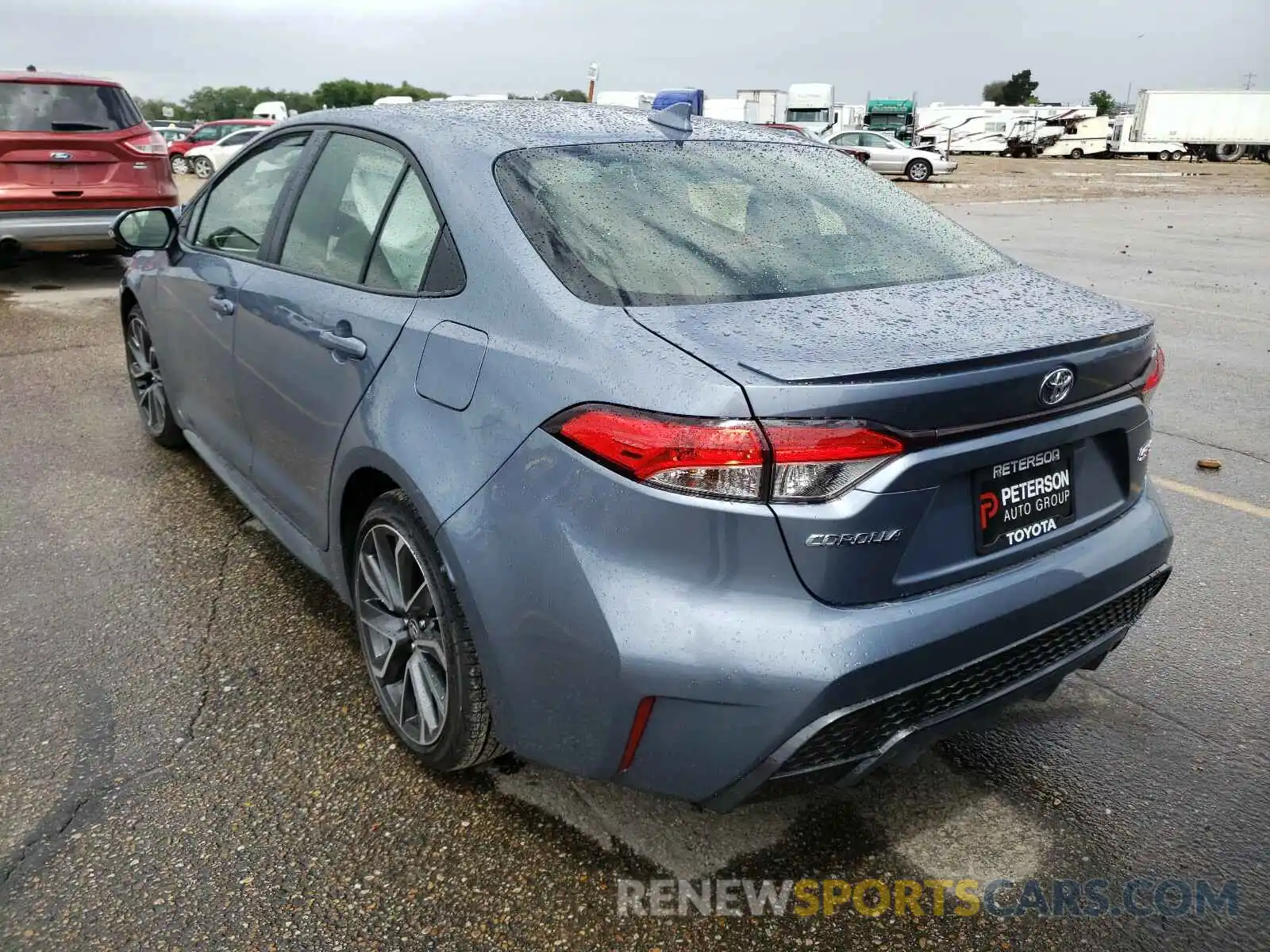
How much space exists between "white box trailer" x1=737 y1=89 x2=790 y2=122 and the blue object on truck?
138ft

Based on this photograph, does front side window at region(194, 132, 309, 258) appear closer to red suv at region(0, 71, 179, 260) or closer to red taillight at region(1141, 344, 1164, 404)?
red taillight at region(1141, 344, 1164, 404)

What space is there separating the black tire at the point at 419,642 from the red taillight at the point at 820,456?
2.78 ft

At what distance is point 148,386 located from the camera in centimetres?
512

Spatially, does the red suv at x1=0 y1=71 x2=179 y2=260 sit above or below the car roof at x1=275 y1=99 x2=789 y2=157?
below

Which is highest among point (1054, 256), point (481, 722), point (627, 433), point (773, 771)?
point (627, 433)

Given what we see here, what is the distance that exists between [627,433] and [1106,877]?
4.96ft

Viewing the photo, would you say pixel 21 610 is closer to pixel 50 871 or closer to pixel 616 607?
pixel 50 871

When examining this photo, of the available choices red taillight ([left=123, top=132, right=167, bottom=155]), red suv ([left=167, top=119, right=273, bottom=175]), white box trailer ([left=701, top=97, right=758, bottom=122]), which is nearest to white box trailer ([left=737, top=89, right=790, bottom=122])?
white box trailer ([left=701, top=97, right=758, bottom=122])

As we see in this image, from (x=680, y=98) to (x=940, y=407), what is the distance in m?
1.65

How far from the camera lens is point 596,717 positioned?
2.06m

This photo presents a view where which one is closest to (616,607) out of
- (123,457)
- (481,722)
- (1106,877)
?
(481,722)

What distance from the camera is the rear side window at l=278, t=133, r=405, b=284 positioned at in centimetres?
286

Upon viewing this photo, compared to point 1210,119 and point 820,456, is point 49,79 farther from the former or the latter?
point 1210,119

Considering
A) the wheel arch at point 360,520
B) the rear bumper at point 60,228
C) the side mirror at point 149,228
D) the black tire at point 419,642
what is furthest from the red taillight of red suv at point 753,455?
the rear bumper at point 60,228
